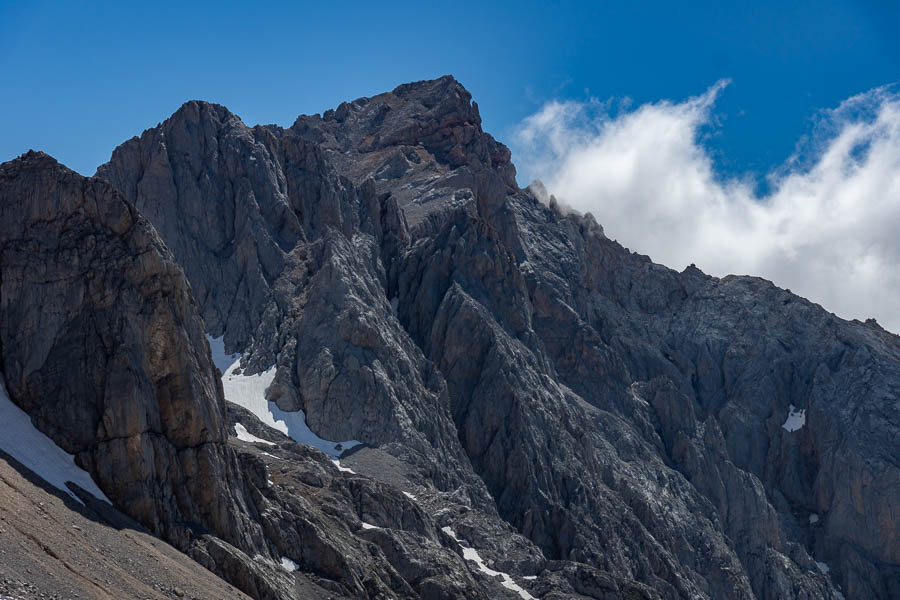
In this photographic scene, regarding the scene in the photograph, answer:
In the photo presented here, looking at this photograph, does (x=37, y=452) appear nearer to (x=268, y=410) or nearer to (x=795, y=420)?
(x=268, y=410)

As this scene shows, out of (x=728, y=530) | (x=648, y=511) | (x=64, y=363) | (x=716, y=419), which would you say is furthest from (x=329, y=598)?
(x=716, y=419)

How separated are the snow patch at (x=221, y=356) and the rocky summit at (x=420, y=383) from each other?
31cm

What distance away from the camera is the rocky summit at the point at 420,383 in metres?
67.2

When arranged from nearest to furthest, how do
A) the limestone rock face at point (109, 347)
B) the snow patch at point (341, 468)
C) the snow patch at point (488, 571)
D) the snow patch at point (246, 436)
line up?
the limestone rock face at point (109, 347), the snow patch at point (488, 571), the snow patch at point (246, 436), the snow patch at point (341, 468)

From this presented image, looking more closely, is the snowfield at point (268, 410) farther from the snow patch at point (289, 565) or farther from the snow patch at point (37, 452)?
the snow patch at point (37, 452)

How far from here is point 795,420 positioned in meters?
165

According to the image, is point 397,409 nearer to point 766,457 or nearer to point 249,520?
point 249,520

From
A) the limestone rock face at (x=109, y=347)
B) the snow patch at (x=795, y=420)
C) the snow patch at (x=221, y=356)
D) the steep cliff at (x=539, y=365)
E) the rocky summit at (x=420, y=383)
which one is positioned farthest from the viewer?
the snow patch at (x=795, y=420)

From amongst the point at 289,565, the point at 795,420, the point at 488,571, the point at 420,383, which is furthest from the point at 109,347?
the point at 795,420

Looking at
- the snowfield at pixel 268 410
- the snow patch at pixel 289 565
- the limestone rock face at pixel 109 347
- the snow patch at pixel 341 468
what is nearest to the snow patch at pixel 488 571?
the snow patch at pixel 341 468

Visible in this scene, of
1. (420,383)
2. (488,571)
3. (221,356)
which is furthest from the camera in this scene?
(420,383)

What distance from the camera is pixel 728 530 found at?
464 feet

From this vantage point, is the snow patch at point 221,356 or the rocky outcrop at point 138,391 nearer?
the rocky outcrop at point 138,391

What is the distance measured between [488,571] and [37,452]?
4237 cm
